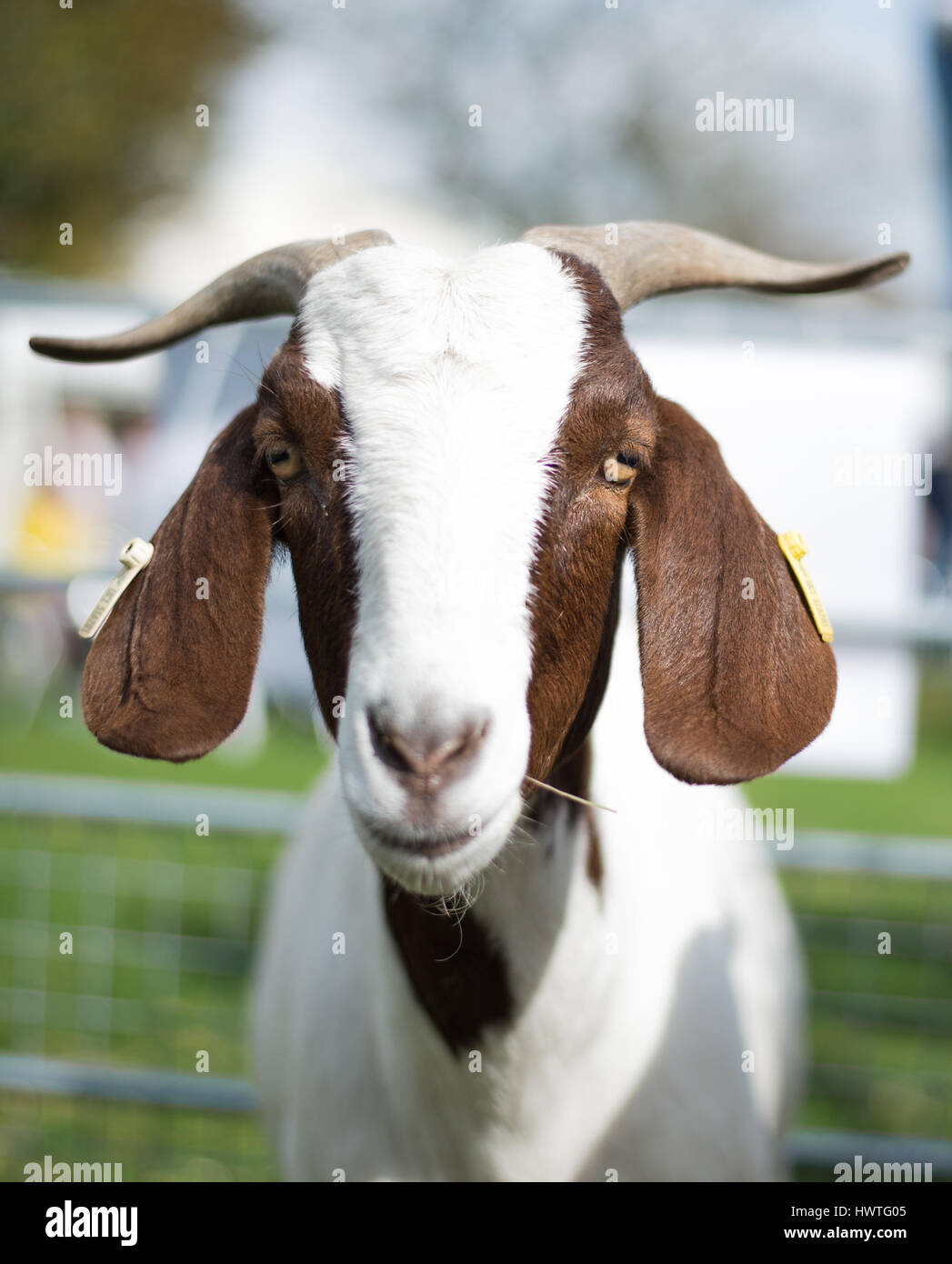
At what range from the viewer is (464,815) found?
63.1 inches

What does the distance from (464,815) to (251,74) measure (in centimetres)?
2553

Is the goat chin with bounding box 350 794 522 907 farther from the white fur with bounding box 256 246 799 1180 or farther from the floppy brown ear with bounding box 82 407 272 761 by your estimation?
the floppy brown ear with bounding box 82 407 272 761

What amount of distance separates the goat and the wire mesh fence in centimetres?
127

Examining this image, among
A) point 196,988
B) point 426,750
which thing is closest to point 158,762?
point 196,988

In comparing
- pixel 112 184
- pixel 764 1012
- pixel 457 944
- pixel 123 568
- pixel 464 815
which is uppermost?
pixel 112 184

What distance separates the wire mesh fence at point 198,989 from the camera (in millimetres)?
3961

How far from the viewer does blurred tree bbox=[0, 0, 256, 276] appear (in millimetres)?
21594

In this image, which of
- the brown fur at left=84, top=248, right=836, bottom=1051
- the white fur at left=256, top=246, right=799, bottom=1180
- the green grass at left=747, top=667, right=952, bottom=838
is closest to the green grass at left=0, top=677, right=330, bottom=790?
the green grass at left=747, top=667, right=952, bottom=838

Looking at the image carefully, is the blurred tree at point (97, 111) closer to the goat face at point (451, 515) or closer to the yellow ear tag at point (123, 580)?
the yellow ear tag at point (123, 580)

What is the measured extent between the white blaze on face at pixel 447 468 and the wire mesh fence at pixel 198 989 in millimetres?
2358

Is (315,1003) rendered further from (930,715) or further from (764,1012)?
(930,715)

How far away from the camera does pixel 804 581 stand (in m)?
2.12

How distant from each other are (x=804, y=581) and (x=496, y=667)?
73 centimetres
